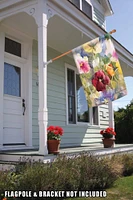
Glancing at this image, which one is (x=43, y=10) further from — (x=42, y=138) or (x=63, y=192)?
(x=63, y=192)

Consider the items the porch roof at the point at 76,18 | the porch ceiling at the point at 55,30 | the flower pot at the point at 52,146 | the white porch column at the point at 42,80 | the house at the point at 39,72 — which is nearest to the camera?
the white porch column at the point at 42,80

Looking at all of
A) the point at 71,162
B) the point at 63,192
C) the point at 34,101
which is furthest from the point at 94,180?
the point at 34,101

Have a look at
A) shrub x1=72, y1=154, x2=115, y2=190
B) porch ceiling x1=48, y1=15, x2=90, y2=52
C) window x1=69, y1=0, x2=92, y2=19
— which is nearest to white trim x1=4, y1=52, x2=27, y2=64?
porch ceiling x1=48, y1=15, x2=90, y2=52

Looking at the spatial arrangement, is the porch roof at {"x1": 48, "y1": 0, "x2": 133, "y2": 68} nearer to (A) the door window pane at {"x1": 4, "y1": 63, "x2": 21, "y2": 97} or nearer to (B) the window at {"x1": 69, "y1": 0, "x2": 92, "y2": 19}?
(A) the door window pane at {"x1": 4, "y1": 63, "x2": 21, "y2": 97}

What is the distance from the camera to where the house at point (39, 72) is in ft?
18.0

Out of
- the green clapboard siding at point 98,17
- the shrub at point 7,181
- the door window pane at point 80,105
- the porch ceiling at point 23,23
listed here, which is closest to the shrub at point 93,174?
the shrub at point 7,181

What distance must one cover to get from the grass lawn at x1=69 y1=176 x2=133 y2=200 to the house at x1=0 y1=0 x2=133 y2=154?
4.83 ft

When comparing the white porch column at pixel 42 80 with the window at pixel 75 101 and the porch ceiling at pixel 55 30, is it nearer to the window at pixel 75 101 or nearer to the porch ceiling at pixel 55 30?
the porch ceiling at pixel 55 30

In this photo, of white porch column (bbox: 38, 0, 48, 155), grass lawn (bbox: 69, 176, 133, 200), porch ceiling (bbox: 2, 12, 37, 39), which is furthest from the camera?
porch ceiling (bbox: 2, 12, 37, 39)

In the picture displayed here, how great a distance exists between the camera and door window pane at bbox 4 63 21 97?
662cm

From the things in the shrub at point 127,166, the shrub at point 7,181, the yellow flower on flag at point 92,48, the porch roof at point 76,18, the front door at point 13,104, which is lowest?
the shrub at point 127,166

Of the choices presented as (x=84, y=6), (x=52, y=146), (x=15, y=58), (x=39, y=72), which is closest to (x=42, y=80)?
(x=39, y=72)

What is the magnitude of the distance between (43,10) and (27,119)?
291cm

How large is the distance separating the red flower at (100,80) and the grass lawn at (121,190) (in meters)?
2.14
